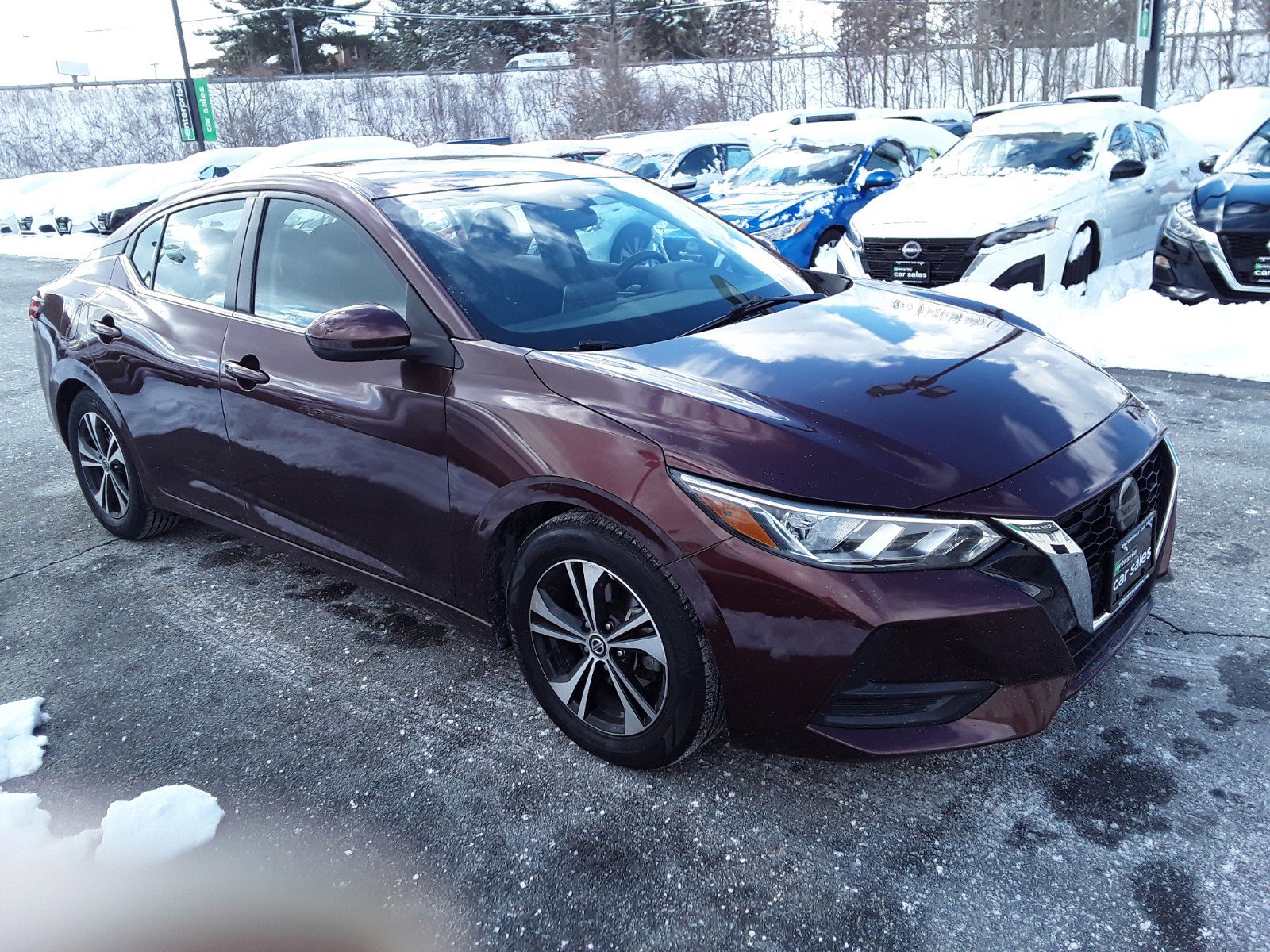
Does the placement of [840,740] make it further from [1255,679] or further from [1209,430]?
[1209,430]

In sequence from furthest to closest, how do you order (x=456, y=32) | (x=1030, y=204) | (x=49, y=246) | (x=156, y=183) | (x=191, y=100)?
1. (x=456, y=32)
2. (x=191, y=100)
3. (x=156, y=183)
4. (x=49, y=246)
5. (x=1030, y=204)

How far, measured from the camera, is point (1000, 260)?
8.05 metres

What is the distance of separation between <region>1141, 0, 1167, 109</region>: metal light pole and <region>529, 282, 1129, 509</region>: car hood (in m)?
11.8

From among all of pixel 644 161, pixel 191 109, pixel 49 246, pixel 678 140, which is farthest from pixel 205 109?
pixel 678 140

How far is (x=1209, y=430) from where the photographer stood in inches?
209

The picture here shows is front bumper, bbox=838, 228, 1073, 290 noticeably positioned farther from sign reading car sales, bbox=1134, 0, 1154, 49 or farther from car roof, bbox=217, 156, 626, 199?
sign reading car sales, bbox=1134, 0, 1154, 49

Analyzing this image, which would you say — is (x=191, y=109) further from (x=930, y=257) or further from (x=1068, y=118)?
(x=930, y=257)

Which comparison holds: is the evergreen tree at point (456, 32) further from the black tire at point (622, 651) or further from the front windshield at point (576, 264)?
the black tire at point (622, 651)

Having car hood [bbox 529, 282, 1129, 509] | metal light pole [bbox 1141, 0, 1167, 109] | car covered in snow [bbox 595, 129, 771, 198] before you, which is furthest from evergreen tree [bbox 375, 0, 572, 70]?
car hood [bbox 529, 282, 1129, 509]

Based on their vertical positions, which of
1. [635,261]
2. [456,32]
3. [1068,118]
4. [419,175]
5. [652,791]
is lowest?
[652,791]

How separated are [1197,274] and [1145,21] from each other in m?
7.88

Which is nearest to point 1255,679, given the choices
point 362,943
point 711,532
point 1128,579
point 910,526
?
point 1128,579

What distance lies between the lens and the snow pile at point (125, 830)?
2.58m

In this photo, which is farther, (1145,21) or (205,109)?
(205,109)
